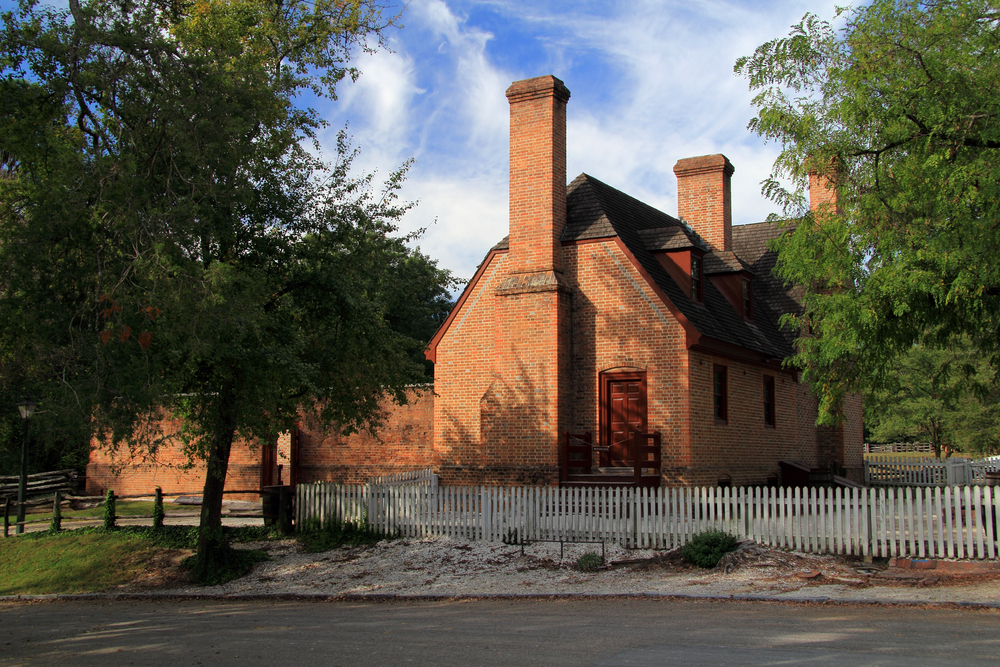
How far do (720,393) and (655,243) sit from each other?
147 inches

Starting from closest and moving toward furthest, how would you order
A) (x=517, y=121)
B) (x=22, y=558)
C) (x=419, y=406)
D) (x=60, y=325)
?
(x=60, y=325), (x=22, y=558), (x=517, y=121), (x=419, y=406)

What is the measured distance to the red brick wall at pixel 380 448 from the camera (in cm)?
2248

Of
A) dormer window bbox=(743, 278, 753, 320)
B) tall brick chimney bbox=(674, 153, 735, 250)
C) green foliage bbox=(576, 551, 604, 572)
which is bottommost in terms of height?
green foliage bbox=(576, 551, 604, 572)

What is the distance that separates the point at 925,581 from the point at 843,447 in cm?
1346

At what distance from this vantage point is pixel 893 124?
1160cm

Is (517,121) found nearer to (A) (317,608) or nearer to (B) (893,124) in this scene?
(B) (893,124)

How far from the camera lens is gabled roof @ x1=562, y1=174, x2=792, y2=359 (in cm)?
1734

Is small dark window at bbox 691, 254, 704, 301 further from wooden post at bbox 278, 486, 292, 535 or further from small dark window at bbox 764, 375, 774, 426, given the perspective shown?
wooden post at bbox 278, 486, 292, 535

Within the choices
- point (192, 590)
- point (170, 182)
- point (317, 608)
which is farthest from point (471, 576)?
point (170, 182)

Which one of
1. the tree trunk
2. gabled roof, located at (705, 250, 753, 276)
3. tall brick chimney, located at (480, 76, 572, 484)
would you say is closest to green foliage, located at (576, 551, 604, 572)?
tall brick chimney, located at (480, 76, 572, 484)

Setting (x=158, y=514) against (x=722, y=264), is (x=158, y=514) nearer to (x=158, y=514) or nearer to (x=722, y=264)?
(x=158, y=514)

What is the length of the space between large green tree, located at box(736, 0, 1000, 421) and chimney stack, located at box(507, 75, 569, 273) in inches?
195

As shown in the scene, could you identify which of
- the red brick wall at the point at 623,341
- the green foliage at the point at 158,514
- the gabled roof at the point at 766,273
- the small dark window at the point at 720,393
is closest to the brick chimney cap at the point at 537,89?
the red brick wall at the point at 623,341

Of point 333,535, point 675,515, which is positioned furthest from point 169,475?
point 675,515
